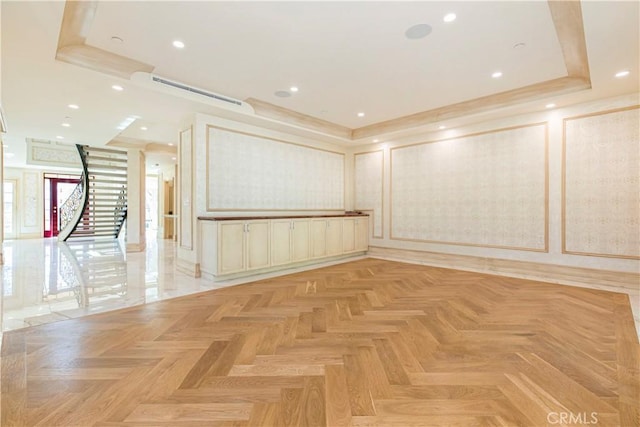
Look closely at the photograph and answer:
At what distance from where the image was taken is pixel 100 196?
9273mm

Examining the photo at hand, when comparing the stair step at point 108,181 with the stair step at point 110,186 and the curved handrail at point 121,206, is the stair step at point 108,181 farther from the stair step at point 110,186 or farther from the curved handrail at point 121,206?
the curved handrail at point 121,206

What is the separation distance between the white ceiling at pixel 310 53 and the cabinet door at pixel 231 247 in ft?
6.19

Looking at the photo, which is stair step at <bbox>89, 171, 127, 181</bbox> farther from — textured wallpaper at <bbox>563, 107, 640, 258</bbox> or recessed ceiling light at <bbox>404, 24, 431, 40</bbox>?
textured wallpaper at <bbox>563, 107, 640, 258</bbox>

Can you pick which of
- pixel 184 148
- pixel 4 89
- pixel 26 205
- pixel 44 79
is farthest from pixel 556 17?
pixel 26 205

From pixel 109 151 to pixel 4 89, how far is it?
504 centimetres

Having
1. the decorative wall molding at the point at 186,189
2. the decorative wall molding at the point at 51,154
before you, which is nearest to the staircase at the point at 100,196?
the decorative wall molding at the point at 51,154

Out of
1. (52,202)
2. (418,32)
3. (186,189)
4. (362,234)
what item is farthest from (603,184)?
(52,202)

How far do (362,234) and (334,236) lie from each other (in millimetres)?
982

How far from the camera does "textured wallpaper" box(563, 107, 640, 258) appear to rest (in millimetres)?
4195

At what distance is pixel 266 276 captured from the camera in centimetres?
496

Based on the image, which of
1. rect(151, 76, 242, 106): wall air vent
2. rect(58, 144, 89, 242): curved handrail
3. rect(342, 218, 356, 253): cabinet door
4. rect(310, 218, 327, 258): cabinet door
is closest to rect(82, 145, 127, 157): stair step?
rect(58, 144, 89, 242): curved handrail

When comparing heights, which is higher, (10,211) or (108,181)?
(108,181)

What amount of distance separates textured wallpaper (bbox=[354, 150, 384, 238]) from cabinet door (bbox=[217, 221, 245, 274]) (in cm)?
350

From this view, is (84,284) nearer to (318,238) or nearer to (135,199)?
(318,238)
